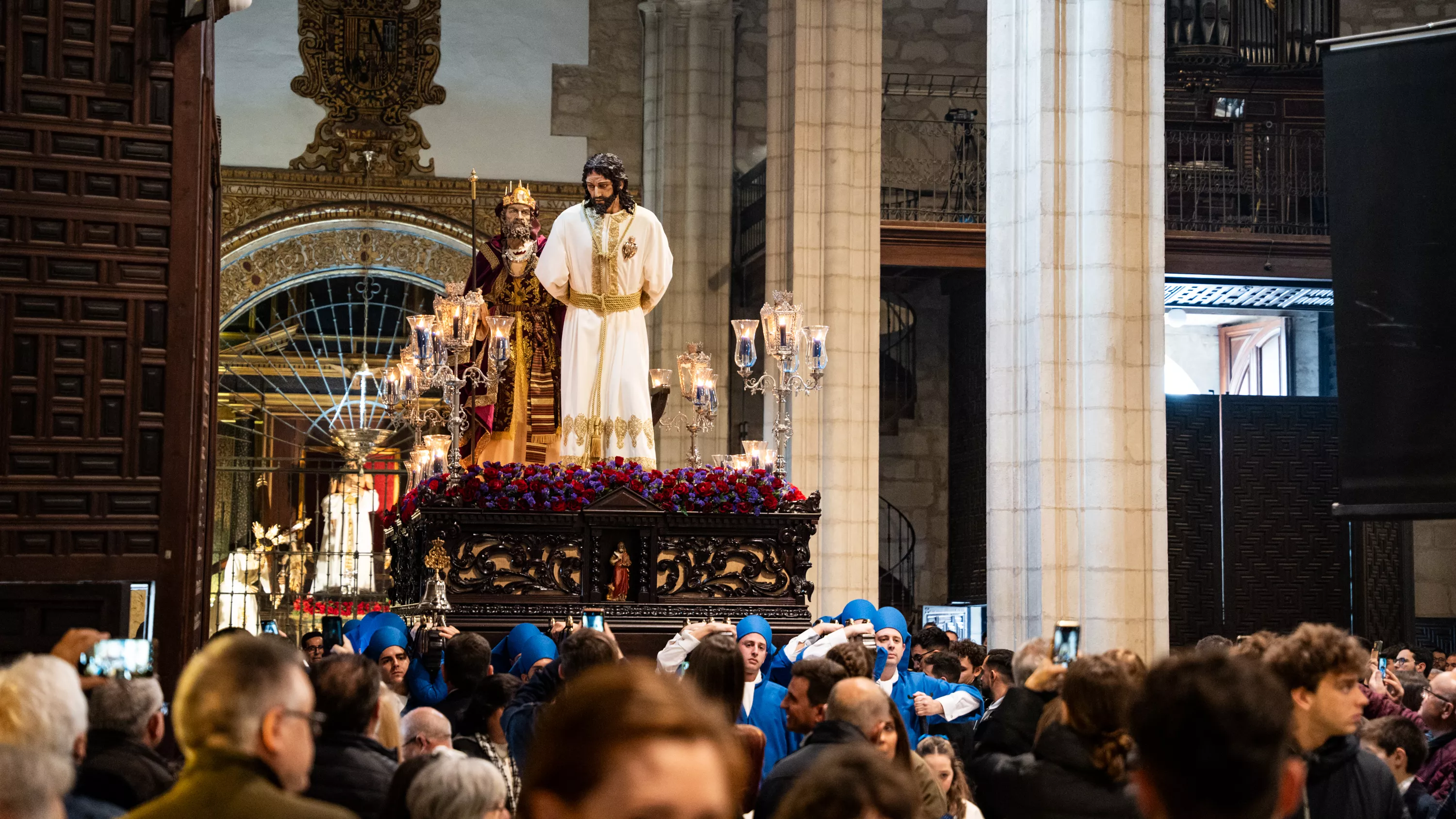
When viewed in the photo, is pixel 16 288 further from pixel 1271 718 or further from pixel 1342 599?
pixel 1342 599

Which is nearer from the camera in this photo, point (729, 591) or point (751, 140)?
point (729, 591)

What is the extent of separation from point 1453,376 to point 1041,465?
4.41 metres

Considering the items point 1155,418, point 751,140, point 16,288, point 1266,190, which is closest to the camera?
point 16,288

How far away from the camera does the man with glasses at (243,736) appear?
8.31ft

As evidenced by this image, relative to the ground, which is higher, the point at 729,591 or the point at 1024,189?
the point at 1024,189

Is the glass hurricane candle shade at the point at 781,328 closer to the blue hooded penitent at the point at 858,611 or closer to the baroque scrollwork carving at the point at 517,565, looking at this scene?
the baroque scrollwork carving at the point at 517,565

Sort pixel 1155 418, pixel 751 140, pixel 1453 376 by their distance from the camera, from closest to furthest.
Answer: pixel 1453 376, pixel 1155 418, pixel 751 140

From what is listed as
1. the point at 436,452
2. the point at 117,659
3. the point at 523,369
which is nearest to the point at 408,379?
the point at 436,452

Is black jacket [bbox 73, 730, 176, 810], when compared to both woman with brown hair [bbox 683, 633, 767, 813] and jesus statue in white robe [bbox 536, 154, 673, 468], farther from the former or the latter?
jesus statue in white robe [bbox 536, 154, 673, 468]

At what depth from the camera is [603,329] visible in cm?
1186

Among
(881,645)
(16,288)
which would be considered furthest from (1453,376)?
(16,288)

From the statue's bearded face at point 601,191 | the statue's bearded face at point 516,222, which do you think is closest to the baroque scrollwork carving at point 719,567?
Result: the statue's bearded face at point 601,191

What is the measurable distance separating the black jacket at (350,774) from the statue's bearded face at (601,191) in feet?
26.6

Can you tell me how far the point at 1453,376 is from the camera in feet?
24.8
